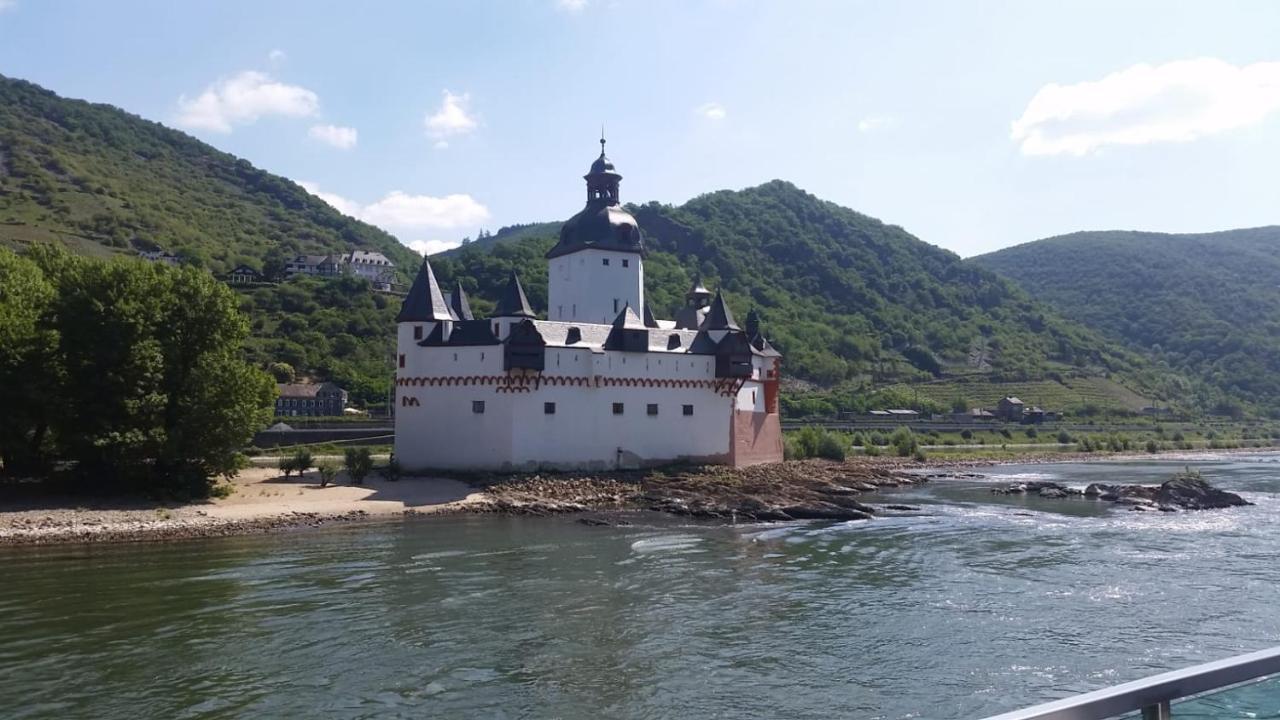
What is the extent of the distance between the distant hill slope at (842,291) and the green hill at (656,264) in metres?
0.31

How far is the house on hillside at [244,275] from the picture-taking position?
9012 cm

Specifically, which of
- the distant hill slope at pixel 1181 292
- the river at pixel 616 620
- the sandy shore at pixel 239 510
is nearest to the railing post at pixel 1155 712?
the river at pixel 616 620

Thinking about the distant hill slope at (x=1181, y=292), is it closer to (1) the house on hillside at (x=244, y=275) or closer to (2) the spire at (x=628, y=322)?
(2) the spire at (x=628, y=322)

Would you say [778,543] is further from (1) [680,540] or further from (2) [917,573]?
(2) [917,573]

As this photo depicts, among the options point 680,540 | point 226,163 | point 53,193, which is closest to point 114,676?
point 680,540

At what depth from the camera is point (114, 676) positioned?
13.0 metres

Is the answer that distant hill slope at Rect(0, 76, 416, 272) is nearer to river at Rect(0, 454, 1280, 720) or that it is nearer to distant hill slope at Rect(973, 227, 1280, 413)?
river at Rect(0, 454, 1280, 720)

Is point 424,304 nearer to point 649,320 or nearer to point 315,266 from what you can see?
point 649,320

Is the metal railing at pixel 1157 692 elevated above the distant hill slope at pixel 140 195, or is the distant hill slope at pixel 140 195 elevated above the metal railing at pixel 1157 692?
the distant hill slope at pixel 140 195

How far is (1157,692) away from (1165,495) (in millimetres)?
37058

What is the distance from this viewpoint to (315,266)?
104 meters

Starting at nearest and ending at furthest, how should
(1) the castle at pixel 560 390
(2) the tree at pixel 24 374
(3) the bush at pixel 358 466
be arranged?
(2) the tree at pixel 24 374
(3) the bush at pixel 358 466
(1) the castle at pixel 560 390

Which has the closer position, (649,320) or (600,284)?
(600,284)

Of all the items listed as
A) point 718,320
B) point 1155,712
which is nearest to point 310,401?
point 718,320
